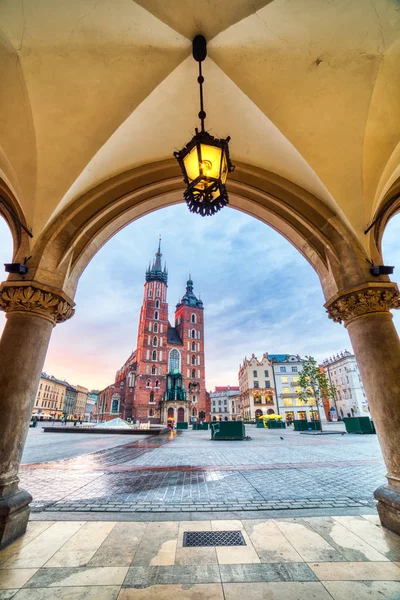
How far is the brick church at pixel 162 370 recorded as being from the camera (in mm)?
45906

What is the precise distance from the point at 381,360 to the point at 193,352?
170ft

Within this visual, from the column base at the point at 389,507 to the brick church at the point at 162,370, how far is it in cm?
4514

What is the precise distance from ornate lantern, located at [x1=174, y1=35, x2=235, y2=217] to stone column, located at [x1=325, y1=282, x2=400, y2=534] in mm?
2630

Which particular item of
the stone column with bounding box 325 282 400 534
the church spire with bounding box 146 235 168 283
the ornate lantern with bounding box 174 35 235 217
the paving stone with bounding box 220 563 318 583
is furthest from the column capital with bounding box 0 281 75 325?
the church spire with bounding box 146 235 168 283

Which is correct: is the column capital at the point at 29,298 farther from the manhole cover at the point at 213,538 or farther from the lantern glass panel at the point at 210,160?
the manhole cover at the point at 213,538

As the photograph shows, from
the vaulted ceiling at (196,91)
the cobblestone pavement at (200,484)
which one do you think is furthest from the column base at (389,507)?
the vaulted ceiling at (196,91)

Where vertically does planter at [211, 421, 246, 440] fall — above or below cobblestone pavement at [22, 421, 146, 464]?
above

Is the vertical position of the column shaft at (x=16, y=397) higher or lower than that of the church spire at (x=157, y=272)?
lower

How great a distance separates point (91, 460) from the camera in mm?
8602

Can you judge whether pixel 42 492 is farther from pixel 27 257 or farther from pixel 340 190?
pixel 340 190

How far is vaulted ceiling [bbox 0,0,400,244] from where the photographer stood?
336cm

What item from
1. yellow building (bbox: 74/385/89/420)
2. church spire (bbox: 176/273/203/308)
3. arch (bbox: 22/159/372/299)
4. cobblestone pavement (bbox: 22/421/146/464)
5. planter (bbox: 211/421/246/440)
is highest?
church spire (bbox: 176/273/203/308)

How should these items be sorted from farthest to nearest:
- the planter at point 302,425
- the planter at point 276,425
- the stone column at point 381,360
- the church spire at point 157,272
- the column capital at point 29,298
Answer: the church spire at point 157,272, the planter at point 276,425, the planter at point 302,425, the column capital at point 29,298, the stone column at point 381,360

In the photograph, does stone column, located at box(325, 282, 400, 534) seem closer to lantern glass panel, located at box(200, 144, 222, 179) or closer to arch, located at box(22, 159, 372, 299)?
arch, located at box(22, 159, 372, 299)
